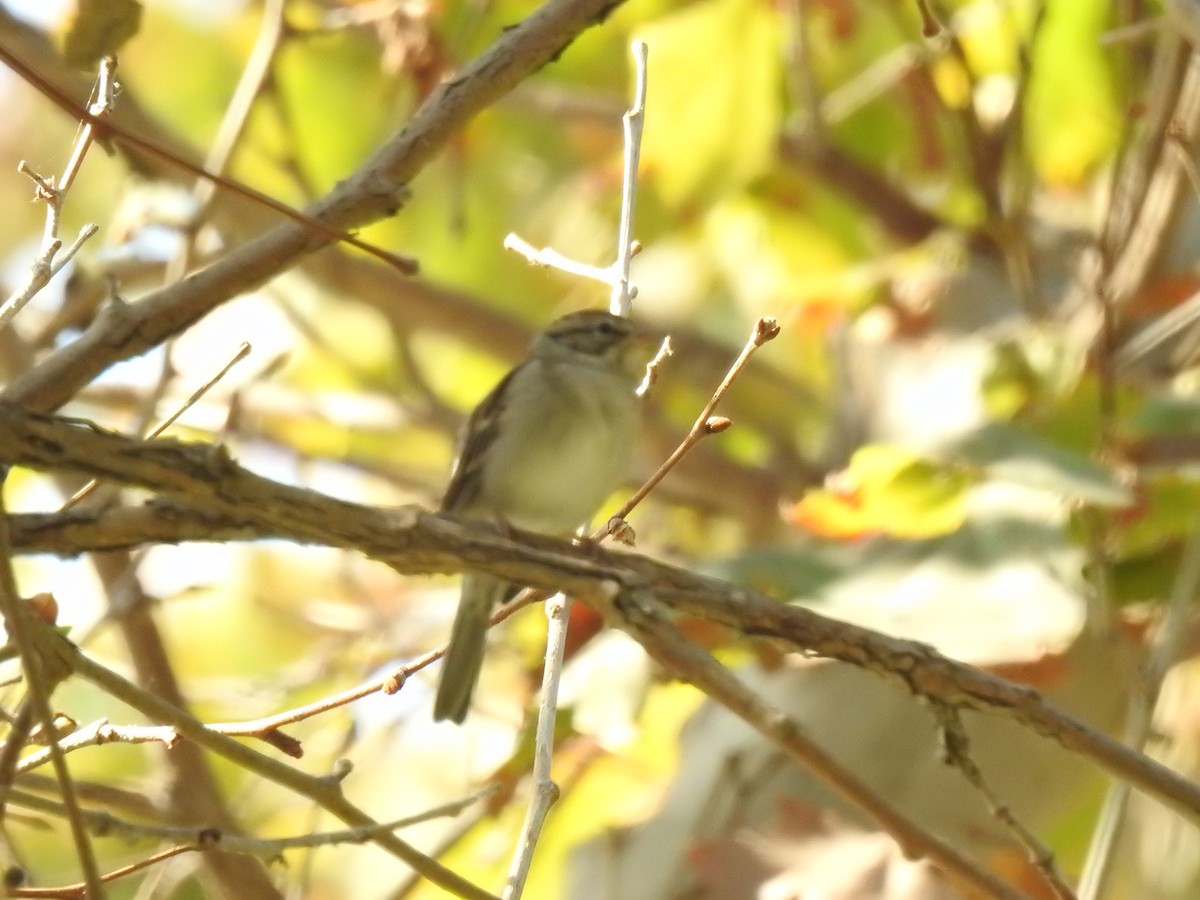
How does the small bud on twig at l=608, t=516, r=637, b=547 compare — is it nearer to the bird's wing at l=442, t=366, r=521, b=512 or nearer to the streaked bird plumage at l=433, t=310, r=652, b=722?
the streaked bird plumage at l=433, t=310, r=652, b=722

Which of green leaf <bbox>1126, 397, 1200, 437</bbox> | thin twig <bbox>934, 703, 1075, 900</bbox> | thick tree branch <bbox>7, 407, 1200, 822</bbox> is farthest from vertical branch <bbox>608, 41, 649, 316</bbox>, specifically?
green leaf <bbox>1126, 397, 1200, 437</bbox>

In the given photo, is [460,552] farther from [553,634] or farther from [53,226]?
[53,226]

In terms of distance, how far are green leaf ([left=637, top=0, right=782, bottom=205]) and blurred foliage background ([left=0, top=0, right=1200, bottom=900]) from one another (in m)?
0.01

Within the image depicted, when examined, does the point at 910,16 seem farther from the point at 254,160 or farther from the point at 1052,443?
the point at 254,160

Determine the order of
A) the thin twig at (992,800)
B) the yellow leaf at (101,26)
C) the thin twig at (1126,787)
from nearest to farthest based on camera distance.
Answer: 1. the thin twig at (992,800)
2. the yellow leaf at (101,26)
3. the thin twig at (1126,787)

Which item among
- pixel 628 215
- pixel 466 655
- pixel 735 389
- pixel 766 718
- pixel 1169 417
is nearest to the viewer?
pixel 766 718

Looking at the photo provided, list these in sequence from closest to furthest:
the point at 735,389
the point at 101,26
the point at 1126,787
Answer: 1. the point at 101,26
2. the point at 1126,787
3. the point at 735,389

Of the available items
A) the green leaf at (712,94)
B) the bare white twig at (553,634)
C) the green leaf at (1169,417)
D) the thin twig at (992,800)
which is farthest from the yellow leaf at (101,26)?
the green leaf at (1169,417)

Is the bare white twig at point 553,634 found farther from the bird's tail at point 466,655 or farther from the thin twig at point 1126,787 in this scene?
the thin twig at point 1126,787

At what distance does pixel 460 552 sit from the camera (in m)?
1.62

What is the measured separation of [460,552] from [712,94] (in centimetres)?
251

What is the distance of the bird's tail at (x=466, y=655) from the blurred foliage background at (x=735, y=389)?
140 mm

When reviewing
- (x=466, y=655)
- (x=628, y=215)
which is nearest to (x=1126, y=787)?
(x=628, y=215)

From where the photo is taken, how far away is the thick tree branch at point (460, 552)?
153cm
